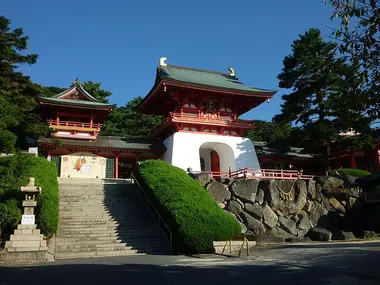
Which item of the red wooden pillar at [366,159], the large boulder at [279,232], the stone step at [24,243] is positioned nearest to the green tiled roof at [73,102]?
the stone step at [24,243]

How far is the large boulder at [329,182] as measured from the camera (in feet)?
77.0

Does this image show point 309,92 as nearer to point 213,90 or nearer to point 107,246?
point 213,90

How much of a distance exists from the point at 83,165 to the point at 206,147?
34.7 ft

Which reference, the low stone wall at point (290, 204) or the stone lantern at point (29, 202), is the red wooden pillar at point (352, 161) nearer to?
the low stone wall at point (290, 204)

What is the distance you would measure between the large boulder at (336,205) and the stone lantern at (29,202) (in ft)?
60.0

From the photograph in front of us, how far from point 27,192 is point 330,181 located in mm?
19063

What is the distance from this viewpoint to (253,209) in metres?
20.5

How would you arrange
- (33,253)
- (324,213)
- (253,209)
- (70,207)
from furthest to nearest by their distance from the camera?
(324,213)
(253,209)
(70,207)
(33,253)

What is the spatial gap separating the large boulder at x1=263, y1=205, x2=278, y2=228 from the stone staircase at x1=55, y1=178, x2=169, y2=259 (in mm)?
7206

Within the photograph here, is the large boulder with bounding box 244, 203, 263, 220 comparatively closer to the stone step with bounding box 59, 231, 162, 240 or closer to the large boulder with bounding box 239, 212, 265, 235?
the large boulder with bounding box 239, 212, 265, 235

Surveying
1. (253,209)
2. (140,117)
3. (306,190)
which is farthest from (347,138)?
(140,117)

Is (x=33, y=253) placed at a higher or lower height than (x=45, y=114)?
lower

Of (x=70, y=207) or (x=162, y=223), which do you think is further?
(x=70, y=207)

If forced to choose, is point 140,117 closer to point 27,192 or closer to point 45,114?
point 45,114
